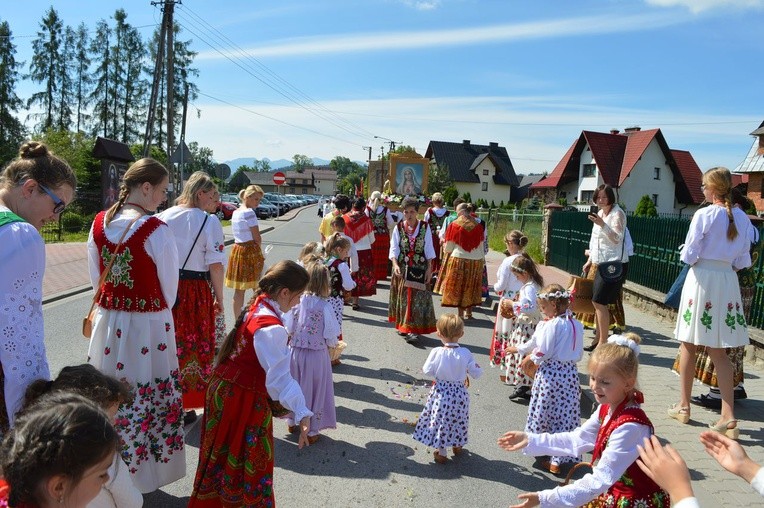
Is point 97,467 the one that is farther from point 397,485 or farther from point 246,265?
point 246,265

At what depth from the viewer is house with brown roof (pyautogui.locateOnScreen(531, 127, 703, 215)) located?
4272cm

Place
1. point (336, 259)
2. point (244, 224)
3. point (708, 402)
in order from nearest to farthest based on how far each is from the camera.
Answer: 1. point (708, 402)
2. point (336, 259)
3. point (244, 224)

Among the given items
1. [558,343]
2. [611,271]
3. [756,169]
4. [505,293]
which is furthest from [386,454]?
[756,169]

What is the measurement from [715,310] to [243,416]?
413 cm

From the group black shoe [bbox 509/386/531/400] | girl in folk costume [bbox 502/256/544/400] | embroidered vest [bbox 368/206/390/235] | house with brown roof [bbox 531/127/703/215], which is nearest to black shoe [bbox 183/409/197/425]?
girl in folk costume [bbox 502/256/544/400]

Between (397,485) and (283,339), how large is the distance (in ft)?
5.62

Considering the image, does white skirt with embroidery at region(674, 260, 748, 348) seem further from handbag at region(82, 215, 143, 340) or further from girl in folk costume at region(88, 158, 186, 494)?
handbag at region(82, 215, 143, 340)

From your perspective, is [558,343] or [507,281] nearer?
[558,343]

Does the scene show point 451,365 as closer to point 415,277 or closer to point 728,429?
point 728,429

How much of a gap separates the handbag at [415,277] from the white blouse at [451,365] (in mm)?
3650

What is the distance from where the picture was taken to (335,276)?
7.10 m

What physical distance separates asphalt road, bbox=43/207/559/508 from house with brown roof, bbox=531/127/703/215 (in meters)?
38.1

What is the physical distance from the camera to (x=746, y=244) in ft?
16.8

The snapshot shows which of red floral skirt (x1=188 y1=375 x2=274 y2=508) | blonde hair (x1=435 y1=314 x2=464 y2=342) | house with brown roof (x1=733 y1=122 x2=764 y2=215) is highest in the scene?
house with brown roof (x1=733 y1=122 x2=764 y2=215)
